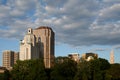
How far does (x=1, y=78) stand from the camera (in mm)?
111625

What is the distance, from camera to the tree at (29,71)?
99.4m

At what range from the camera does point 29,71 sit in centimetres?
10275

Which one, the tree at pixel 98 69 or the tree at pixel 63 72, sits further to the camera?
the tree at pixel 98 69

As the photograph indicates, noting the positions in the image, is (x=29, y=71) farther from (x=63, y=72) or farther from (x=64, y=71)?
(x=64, y=71)

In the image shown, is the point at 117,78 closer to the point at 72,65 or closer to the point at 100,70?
the point at 100,70

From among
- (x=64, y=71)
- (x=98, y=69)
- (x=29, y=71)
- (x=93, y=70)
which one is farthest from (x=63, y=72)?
(x=98, y=69)

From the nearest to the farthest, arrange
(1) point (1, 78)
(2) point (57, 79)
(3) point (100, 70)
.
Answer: (2) point (57, 79) < (3) point (100, 70) < (1) point (1, 78)

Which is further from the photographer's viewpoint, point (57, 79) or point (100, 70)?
point (100, 70)

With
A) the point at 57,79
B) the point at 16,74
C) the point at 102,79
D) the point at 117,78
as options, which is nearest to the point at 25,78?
the point at 16,74

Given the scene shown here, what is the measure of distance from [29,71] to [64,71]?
1138cm

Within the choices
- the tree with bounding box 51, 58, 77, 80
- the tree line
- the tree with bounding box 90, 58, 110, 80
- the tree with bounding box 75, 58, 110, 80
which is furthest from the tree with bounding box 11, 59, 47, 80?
the tree with bounding box 90, 58, 110, 80

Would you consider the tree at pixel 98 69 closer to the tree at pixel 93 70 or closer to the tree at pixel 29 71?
the tree at pixel 93 70

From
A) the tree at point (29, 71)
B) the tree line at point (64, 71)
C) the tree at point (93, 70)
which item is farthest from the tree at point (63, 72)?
the tree at point (29, 71)

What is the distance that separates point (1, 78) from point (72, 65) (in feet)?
84.4
